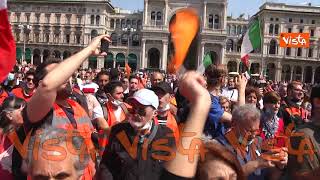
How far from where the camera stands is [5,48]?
372cm

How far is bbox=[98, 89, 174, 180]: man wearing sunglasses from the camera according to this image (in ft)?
11.0

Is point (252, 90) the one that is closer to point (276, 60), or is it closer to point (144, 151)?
point (144, 151)

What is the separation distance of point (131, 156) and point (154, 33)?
66.4m

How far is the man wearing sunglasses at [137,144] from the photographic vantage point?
3346mm

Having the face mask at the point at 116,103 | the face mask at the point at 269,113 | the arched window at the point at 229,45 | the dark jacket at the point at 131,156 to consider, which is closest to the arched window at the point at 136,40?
the arched window at the point at 229,45

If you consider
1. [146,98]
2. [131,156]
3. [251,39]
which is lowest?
[131,156]

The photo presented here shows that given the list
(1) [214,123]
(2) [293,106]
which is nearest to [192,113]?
(1) [214,123]

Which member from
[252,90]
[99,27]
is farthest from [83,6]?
[252,90]

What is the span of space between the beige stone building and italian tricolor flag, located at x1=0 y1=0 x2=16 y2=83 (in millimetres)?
63695

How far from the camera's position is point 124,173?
3.39m

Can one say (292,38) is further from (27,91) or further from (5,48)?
(5,48)

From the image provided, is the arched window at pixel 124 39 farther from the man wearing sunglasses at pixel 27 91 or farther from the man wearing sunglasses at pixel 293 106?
the man wearing sunglasses at pixel 27 91

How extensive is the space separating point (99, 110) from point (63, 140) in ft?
8.48

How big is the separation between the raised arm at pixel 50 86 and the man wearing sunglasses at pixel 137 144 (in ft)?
2.40
